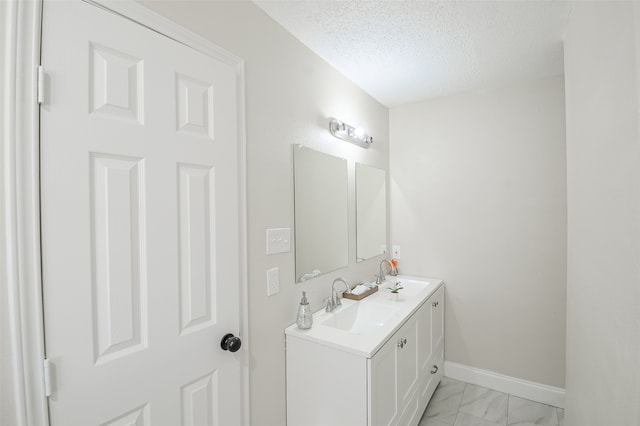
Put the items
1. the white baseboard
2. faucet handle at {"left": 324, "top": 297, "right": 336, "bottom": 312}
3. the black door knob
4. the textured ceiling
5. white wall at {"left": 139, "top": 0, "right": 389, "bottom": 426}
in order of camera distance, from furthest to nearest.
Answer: the white baseboard < faucet handle at {"left": 324, "top": 297, "right": 336, "bottom": 312} < the textured ceiling < white wall at {"left": 139, "top": 0, "right": 389, "bottom": 426} < the black door knob

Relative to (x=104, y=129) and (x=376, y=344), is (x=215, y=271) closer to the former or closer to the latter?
(x=104, y=129)

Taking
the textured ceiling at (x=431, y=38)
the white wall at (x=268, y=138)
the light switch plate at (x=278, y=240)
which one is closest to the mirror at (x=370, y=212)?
the white wall at (x=268, y=138)

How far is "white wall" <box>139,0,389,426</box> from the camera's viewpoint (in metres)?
1.37

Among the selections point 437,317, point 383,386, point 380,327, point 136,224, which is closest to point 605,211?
point 380,327

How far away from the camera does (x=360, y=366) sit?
1.38 m

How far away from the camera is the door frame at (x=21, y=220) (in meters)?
0.75

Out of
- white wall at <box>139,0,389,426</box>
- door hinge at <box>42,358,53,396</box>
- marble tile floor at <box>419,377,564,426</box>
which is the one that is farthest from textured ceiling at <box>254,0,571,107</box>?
marble tile floor at <box>419,377,564,426</box>

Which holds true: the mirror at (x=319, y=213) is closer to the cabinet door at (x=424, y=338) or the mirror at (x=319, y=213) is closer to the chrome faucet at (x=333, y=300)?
the chrome faucet at (x=333, y=300)

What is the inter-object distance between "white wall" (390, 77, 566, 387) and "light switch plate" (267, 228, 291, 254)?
1.59 m

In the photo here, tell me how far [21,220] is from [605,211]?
1770 millimetres

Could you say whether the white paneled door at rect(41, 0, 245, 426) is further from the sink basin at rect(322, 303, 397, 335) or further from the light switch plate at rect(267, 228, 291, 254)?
the sink basin at rect(322, 303, 397, 335)

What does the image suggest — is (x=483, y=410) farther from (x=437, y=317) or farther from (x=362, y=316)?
(x=362, y=316)

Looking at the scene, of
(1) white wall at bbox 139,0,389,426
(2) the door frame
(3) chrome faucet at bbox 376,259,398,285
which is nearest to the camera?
(2) the door frame

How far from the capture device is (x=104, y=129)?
913 mm
